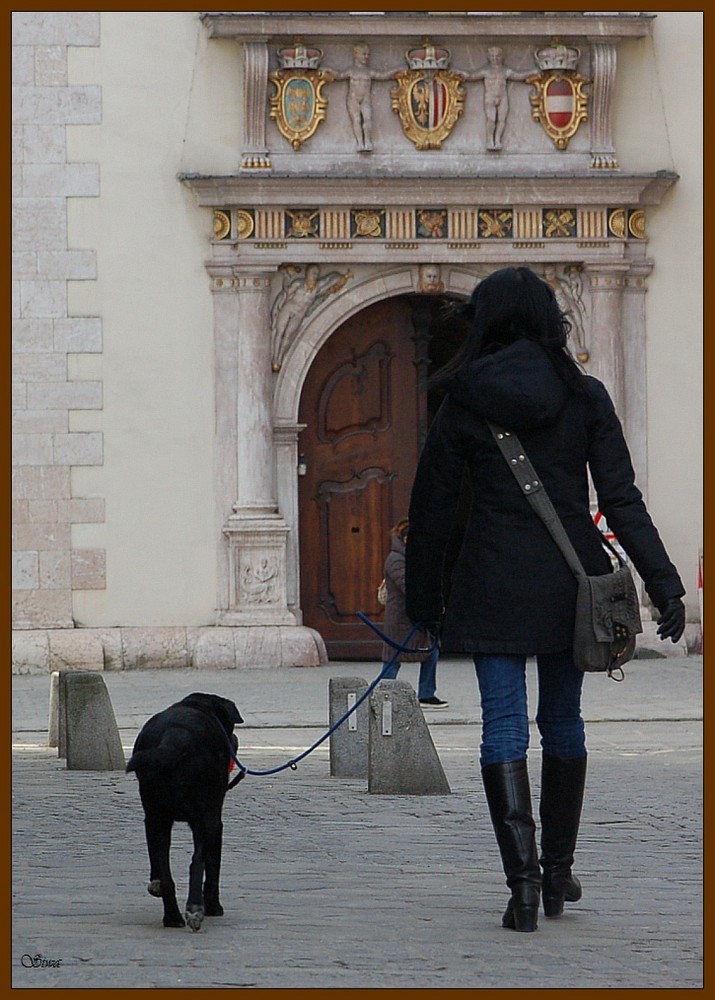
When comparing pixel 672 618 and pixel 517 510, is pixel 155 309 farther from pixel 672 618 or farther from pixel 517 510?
pixel 672 618

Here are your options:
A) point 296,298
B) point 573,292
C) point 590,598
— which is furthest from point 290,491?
point 590,598

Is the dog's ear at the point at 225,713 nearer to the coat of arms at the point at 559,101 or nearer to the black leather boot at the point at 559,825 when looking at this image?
the black leather boot at the point at 559,825

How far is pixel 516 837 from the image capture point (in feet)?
19.7

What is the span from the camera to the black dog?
600 cm

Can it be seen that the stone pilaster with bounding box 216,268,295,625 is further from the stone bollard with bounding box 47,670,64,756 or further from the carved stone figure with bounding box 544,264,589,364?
the stone bollard with bounding box 47,670,64,756

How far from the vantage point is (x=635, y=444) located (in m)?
18.7

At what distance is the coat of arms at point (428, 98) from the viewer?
18.1 meters

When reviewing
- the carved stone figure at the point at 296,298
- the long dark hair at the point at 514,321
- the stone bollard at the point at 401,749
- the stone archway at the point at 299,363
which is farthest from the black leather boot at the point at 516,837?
the carved stone figure at the point at 296,298

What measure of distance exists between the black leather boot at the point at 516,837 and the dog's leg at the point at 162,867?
3.22 feet

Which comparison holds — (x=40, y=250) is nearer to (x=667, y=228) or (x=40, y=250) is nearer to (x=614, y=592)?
(x=667, y=228)

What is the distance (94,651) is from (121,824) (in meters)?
9.11

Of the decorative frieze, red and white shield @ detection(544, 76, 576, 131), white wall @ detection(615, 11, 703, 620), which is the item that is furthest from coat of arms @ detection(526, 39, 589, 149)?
the decorative frieze

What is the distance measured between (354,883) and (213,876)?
919mm

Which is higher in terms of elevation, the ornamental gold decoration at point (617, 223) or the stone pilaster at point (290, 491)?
the ornamental gold decoration at point (617, 223)
